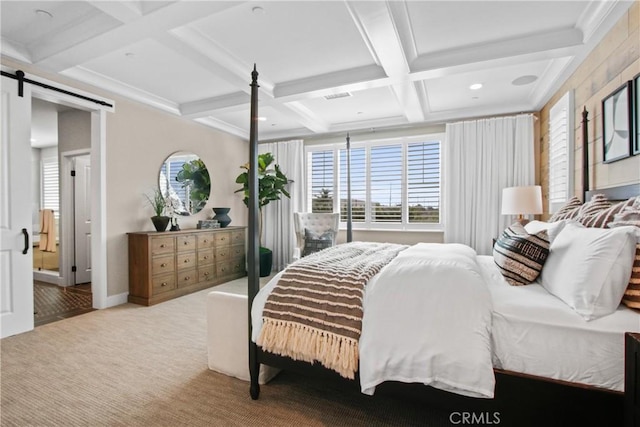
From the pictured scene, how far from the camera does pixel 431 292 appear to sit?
158 centimetres

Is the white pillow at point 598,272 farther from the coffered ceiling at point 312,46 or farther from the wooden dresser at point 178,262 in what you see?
the wooden dresser at point 178,262

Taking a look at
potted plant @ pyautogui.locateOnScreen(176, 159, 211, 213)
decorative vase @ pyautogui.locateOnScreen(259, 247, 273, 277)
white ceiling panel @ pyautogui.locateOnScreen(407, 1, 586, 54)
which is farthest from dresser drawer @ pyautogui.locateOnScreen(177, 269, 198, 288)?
white ceiling panel @ pyautogui.locateOnScreen(407, 1, 586, 54)

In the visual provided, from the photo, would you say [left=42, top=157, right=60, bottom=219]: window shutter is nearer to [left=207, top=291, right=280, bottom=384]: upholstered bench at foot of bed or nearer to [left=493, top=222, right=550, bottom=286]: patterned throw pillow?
[left=207, top=291, right=280, bottom=384]: upholstered bench at foot of bed

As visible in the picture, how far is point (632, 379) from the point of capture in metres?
1.16

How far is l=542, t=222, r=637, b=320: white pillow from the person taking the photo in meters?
1.36

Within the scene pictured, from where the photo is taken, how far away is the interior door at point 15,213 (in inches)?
116

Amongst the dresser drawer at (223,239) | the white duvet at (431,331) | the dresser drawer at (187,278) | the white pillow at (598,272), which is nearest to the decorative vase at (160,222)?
the dresser drawer at (187,278)

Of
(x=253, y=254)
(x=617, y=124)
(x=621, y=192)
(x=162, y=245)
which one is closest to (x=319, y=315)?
(x=253, y=254)

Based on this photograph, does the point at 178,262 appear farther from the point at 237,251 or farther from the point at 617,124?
the point at 617,124

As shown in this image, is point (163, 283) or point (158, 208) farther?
point (158, 208)

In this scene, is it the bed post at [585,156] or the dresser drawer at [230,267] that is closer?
the bed post at [585,156]

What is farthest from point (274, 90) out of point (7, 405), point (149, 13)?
point (7, 405)

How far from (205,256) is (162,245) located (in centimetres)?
81

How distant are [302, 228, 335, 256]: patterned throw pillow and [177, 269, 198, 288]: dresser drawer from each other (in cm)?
166
